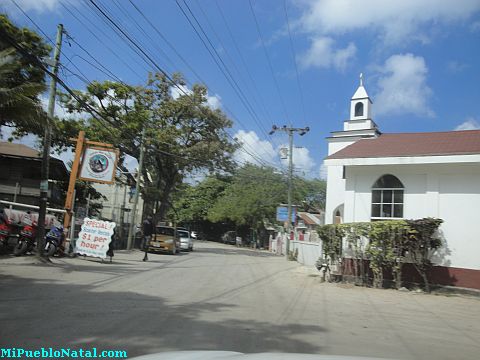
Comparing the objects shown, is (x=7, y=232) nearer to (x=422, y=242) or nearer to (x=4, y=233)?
(x=4, y=233)

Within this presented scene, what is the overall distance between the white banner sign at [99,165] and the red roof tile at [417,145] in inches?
344

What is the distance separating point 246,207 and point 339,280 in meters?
35.9

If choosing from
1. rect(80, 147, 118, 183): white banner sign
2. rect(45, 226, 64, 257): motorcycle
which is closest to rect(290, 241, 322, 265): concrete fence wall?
rect(80, 147, 118, 183): white banner sign

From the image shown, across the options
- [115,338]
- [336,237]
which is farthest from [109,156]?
[115,338]

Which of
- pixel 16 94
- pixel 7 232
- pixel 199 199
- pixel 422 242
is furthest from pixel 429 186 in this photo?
pixel 199 199

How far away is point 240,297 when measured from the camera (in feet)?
37.1

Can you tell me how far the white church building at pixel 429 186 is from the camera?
14500 millimetres

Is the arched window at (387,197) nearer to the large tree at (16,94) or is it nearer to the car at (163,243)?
the large tree at (16,94)

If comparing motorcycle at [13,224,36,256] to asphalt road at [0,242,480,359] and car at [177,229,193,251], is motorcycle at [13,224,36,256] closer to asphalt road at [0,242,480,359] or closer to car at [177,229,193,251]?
asphalt road at [0,242,480,359]

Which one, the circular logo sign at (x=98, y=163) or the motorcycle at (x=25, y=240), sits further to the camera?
the circular logo sign at (x=98, y=163)

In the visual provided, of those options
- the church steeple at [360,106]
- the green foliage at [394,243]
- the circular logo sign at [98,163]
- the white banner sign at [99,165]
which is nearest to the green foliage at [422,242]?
the green foliage at [394,243]

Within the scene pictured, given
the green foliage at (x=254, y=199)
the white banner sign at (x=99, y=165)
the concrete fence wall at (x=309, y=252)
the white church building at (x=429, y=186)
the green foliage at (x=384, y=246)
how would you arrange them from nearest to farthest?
1. the green foliage at (x=384, y=246)
2. the white church building at (x=429, y=186)
3. the white banner sign at (x=99, y=165)
4. the concrete fence wall at (x=309, y=252)
5. the green foliage at (x=254, y=199)

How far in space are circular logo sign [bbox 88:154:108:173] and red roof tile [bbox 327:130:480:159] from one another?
29.3 ft

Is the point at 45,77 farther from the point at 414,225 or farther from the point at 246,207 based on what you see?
the point at 246,207
